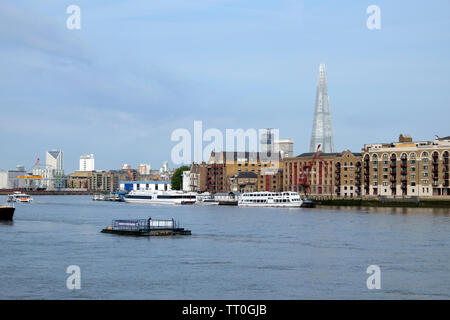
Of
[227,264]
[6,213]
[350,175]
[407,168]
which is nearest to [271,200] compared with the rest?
[350,175]

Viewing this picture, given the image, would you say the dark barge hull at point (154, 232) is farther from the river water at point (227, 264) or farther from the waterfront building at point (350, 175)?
the waterfront building at point (350, 175)

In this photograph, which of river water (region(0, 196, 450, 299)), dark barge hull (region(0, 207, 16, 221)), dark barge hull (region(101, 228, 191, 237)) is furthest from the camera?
dark barge hull (region(0, 207, 16, 221))

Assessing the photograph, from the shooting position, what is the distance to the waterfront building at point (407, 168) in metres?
169

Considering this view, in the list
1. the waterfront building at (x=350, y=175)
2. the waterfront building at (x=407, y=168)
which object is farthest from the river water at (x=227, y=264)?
the waterfront building at (x=350, y=175)

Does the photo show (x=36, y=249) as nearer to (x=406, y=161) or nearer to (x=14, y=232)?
(x=14, y=232)

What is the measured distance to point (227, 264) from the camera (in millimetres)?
51125

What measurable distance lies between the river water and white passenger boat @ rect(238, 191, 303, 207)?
297 ft

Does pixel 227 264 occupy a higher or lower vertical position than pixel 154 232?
lower

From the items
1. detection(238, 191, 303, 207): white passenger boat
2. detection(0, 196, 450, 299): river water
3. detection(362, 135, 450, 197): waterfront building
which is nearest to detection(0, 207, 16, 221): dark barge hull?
detection(0, 196, 450, 299): river water

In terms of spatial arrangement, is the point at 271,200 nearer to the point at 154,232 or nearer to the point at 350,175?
the point at 350,175

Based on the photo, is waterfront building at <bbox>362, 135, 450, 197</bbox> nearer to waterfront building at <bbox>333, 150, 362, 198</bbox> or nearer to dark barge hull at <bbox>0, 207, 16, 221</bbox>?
waterfront building at <bbox>333, 150, 362, 198</bbox>

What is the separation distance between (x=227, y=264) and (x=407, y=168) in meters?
134

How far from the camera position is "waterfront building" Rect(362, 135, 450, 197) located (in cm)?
Answer: 16862

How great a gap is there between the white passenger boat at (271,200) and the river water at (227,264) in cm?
9052
